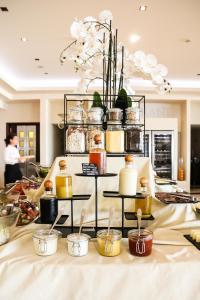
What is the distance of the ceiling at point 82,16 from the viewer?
3.35 meters

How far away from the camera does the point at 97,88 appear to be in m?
7.04

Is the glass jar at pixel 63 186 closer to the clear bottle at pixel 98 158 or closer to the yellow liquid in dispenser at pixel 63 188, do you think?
the yellow liquid in dispenser at pixel 63 188

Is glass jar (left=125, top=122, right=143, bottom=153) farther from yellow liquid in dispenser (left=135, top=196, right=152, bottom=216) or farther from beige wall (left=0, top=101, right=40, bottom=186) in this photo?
beige wall (left=0, top=101, right=40, bottom=186)

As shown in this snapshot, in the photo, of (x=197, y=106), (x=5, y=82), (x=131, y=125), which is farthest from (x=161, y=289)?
(x=197, y=106)

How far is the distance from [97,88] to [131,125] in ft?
17.6

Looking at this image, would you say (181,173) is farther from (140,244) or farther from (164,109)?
(140,244)

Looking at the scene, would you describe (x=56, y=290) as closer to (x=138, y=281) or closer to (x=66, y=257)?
(x=66, y=257)

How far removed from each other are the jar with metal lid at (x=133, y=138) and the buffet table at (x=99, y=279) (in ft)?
2.64

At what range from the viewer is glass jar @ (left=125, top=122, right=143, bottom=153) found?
1.86 metres

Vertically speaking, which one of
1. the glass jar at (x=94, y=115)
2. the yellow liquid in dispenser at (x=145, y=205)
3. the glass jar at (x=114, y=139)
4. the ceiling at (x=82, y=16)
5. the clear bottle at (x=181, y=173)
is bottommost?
the clear bottle at (x=181, y=173)

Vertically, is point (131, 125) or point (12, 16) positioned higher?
point (12, 16)

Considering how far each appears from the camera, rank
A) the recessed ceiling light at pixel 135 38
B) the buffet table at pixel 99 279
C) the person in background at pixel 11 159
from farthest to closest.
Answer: the person in background at pixel 11 159
the recessed ceiling light at pixel 135 38
the buffet table at pixel 99 279

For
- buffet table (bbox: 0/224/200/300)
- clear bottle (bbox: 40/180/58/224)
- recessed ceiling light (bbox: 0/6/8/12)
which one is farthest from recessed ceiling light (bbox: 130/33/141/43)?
buffet table (bbox: 0/224/200/300)

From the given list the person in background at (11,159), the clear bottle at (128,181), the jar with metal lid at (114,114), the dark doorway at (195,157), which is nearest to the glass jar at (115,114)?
the jar with metal lid at (114,114)
